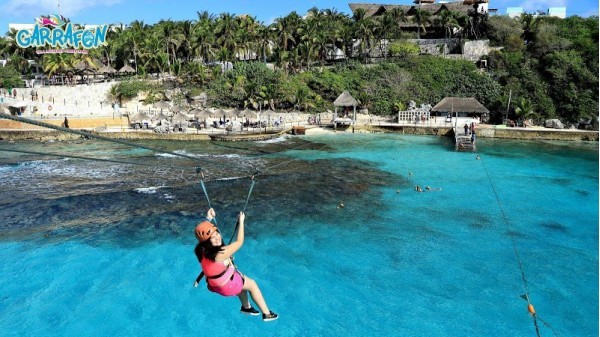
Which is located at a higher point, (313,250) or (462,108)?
(462,108)

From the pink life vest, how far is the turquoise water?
2780 millimetres

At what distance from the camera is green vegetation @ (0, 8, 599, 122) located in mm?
42312

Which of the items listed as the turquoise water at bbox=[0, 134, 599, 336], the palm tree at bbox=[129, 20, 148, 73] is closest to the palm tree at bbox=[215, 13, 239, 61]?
the palm tree at bbox=[129, 20, 148, 73]

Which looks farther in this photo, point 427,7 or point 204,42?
point 427,7

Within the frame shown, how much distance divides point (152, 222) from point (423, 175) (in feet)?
46.8

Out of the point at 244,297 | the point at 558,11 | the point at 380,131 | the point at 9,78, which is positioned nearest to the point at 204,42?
the point at 9,78

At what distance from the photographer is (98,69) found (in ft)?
151

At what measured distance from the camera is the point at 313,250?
45.2 ft

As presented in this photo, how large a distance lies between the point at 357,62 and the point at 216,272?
47952mm

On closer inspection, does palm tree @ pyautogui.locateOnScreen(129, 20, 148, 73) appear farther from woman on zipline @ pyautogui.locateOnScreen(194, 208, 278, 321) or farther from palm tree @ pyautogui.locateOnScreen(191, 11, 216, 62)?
woman on zipline @ pyautogui.locateOnScreen(194, 208, 278, 321)

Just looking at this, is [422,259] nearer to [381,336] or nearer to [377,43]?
[381,336]

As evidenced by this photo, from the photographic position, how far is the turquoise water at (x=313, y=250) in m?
10.3

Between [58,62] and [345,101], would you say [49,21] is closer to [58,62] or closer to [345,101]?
[58,62]

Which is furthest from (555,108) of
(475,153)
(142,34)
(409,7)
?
(142,34)
